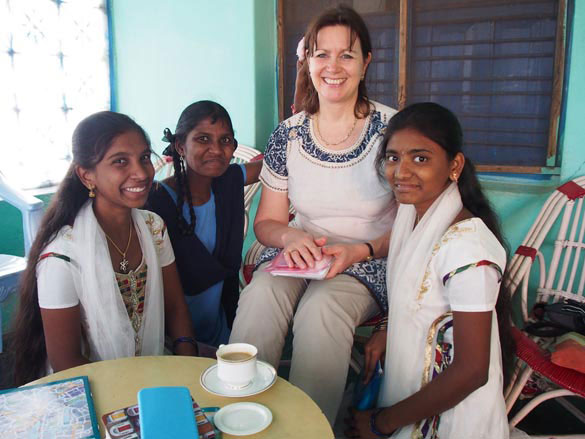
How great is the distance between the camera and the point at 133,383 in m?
1.03

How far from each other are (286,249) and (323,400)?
419 millimetres

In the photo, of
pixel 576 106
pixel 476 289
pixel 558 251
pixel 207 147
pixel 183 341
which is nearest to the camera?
pixel 476 289

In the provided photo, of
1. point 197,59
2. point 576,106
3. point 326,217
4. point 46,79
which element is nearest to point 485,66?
point 576,106

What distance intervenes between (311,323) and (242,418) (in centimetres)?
53

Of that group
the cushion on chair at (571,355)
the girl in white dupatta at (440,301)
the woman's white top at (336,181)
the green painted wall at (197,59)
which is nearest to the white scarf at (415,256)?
the girl in white dupatta at (440,301)

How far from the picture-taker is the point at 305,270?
140 centimetres

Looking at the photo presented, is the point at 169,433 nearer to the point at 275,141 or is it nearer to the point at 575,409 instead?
the point at 275,141

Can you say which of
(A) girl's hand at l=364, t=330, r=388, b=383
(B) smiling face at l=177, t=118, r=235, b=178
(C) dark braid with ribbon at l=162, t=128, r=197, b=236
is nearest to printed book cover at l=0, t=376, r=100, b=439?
(A) girl's hand at l=364, t=330, r=388, b=383

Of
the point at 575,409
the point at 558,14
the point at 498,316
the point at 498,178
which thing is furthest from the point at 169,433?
the point at 558,14

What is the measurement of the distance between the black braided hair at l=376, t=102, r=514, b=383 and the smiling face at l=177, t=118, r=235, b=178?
69cm

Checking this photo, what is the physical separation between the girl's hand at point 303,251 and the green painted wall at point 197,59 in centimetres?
144

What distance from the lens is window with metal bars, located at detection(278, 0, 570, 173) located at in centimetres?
230

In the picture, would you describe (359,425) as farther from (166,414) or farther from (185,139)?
(185,139)

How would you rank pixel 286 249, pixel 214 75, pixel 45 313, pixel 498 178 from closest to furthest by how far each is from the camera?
1. pixel 45 313
2. pixel 286 249
3. pixel 498 178
4. pixel 214 75
